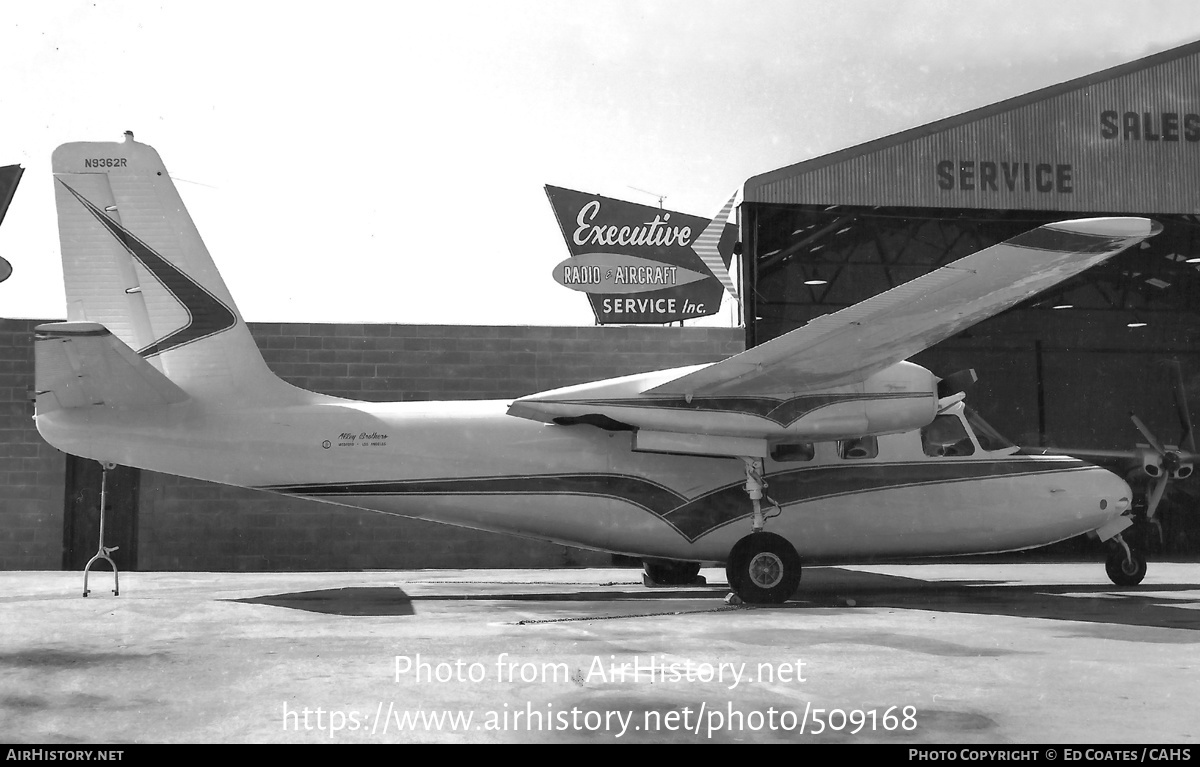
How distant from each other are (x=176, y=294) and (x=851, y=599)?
9862 millimetres

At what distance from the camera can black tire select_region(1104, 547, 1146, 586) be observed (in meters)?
15.2

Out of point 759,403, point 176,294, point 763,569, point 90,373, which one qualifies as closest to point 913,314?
point 759,403

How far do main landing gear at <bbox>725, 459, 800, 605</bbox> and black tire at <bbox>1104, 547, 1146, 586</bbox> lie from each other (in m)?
6.33

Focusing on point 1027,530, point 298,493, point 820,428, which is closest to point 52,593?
point 298,493

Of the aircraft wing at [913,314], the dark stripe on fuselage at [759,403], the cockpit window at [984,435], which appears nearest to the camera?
the aircraft wing at [913,314]

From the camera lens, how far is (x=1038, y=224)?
25.6 meters

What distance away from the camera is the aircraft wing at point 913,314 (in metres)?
10.6

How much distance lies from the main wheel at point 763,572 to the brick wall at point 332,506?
993 cm

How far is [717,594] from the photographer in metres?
13.8

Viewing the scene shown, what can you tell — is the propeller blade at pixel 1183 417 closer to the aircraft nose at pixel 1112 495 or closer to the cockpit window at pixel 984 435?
the aircraft nose at pixel 1112 495

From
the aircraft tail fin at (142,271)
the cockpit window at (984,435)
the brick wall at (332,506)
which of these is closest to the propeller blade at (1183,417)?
the cockpit window at (984,435)

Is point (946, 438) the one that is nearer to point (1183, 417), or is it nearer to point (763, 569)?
point (763, 569)

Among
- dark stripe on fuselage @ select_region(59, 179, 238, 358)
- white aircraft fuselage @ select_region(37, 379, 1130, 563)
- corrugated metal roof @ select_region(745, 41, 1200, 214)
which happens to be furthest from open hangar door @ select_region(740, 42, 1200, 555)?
dark stripe on fuselage @ select_region(59, 179, 238, 358)

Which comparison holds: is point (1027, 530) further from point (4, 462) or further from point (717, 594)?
point (4, 462)
